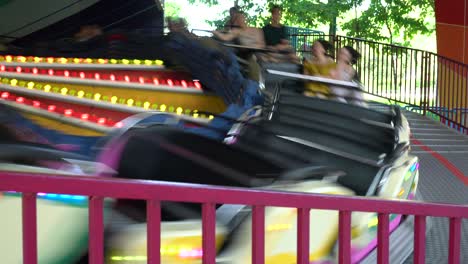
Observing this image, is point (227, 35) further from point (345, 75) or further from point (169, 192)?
point (169, 192)

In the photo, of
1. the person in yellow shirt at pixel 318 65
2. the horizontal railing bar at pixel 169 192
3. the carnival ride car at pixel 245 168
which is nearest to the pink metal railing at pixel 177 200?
the horizontal railing bar at pixel 169 192

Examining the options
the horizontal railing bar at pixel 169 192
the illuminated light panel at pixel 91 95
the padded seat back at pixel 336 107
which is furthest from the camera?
the illuminated light panel at pixel 91 95

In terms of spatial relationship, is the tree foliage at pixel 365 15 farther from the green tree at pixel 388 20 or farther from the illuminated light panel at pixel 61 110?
the illuminated light panel at pixel 61 110

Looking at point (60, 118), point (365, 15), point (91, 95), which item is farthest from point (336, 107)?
point (365, 15)

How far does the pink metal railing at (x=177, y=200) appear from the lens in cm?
110

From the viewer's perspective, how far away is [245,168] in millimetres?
2617

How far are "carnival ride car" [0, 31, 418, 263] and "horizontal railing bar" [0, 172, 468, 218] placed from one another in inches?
11.4

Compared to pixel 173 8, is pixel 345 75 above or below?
below

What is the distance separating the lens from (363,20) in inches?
582

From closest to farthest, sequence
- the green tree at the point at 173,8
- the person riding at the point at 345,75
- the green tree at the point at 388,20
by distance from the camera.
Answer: the person riding at the point at 345,75, the green tree at the point at 388,20, the green tree at the point at 173,8

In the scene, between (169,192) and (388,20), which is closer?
(169,192)

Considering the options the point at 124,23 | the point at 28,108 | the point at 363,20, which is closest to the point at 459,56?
the point at 363,20

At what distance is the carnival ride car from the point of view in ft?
5.73

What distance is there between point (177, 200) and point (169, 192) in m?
0.03
